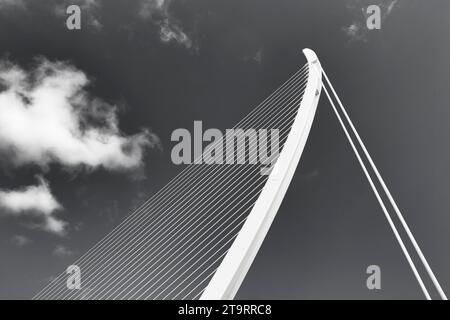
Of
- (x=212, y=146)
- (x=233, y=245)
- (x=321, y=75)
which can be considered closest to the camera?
(x=233, y=245)

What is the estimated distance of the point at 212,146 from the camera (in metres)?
9.05

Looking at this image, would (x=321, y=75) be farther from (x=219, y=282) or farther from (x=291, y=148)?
(x=219, y=282)

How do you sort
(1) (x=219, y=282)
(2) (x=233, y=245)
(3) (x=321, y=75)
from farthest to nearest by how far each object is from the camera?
(3) (x=321, y=75)
(2) (x=233, y=245)
(1) (x=219, y=282)

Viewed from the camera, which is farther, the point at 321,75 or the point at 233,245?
the point at 321,75

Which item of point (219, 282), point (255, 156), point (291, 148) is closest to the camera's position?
point (219, 282)

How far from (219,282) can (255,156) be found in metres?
4.28
